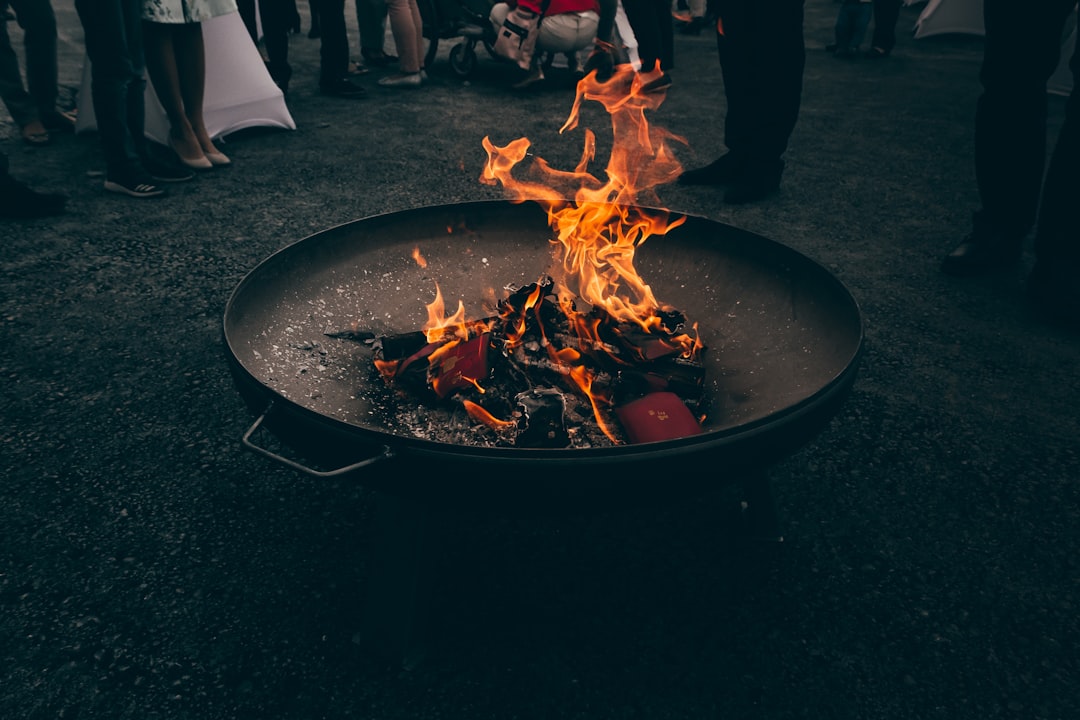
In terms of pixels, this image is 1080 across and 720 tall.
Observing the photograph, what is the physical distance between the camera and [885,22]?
6.72 metres

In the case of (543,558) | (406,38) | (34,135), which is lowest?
(543,558)

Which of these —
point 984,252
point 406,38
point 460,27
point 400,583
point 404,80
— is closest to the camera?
point 400,583

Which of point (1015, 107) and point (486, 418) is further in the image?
point (1015, 107)

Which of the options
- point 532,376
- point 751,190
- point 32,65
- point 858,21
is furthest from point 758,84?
point 858,21

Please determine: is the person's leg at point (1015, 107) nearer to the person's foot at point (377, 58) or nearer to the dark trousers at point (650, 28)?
the dark trousers at point (650, 28)

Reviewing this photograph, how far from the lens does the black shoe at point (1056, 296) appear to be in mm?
2387

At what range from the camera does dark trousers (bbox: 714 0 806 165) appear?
311 cm

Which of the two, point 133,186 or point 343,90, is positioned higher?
point 343,90

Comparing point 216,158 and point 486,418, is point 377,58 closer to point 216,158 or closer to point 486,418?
point 216,158

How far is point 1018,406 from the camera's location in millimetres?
2047

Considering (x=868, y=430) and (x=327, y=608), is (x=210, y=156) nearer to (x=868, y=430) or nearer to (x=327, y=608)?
(x=327, y=608)

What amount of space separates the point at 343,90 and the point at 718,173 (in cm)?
304

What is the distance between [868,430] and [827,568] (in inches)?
22.3

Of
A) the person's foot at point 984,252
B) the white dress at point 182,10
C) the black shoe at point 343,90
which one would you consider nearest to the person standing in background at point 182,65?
the white dress at point 182,10
